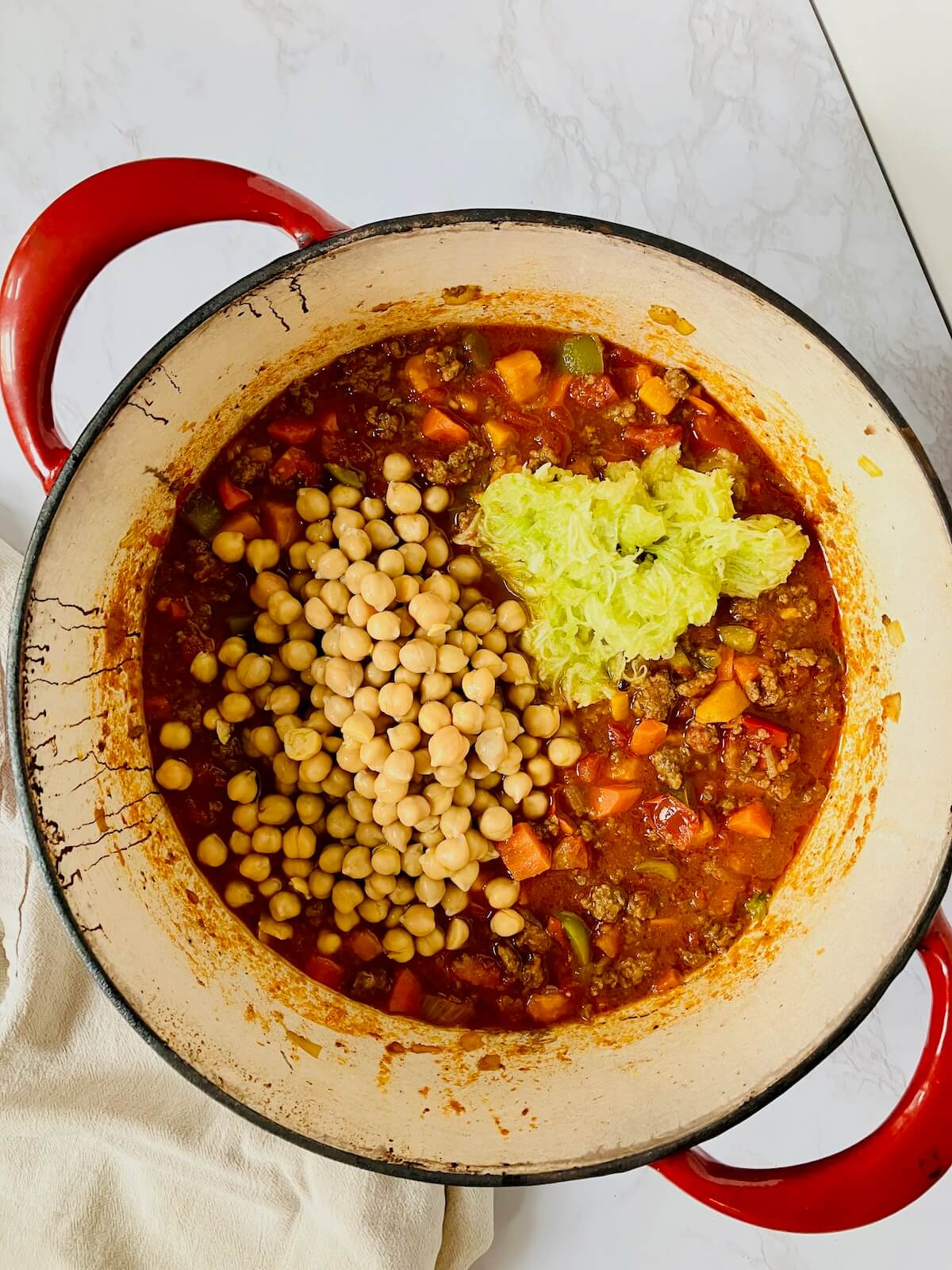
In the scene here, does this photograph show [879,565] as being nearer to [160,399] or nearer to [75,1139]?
[160,399]

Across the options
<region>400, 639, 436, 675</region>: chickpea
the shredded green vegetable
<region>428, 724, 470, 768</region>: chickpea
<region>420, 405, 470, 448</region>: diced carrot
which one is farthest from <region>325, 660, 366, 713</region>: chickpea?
<region>420, 405, 470, 448</region>: diced carrot

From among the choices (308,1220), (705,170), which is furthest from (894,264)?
(308,1220)

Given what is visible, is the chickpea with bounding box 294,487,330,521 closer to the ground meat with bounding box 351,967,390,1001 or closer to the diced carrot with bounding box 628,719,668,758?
the diced carrot with bounding box 628,719,668,758

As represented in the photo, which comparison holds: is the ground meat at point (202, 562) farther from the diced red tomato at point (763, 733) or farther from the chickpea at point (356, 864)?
the diced red tomato at point (763, 733)

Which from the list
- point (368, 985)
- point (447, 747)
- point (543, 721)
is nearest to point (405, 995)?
point (368, 985)

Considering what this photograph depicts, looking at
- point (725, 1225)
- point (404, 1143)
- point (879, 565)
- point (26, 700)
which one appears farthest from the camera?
point (725, 1225)

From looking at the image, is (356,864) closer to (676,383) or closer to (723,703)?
(723,703)
